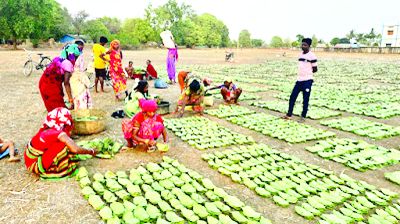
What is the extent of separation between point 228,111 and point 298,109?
1.86m

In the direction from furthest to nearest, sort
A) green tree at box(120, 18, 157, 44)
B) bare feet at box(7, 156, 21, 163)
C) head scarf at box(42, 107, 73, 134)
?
1. green tree at box(120, 18, 157, 44)
2. bare feet at box(7, 156, 21, 163)
3. head scarf at box(42, 107, 73, 134)

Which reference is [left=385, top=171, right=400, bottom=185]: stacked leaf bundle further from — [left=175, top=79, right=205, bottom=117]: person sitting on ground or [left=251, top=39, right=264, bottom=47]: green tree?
[left=251, top=39, right=264, bottom=47]: green tree

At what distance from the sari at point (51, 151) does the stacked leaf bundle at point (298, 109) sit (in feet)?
18.0

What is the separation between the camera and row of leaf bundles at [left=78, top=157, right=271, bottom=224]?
3.21m

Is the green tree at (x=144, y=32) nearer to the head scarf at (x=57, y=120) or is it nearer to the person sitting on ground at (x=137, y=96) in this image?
the person sitting on ground at (x=137, y=96)

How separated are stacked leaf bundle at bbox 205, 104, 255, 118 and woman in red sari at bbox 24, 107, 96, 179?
3.95 m

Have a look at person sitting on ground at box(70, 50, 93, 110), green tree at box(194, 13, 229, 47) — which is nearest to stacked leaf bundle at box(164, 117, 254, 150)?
person sitting on ground at box(70, 50, 93, 110)

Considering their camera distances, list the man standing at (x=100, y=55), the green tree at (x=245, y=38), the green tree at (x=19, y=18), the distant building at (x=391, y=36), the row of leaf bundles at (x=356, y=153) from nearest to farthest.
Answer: the row of leaf bundles at (x=356, y=153), the man standing at (x=100, y=55), the green tree at (x=19, y=18), the distant building at (x=391, y=36), the green tree at (x=245, y=38)

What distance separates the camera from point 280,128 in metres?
6.46

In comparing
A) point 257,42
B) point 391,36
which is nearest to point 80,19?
point 257,42

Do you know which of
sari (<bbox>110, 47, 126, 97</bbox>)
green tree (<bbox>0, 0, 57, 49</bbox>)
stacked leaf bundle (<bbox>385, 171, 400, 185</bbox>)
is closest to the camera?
stacked leaf bundle (<bbox>385, 171, 400, 185</bbox>)

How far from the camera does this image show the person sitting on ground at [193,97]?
691 cm

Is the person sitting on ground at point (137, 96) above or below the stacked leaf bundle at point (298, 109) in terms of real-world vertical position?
above

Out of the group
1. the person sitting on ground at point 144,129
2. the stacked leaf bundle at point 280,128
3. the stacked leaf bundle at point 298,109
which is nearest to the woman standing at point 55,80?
the person sitting on ground at point 144,129
